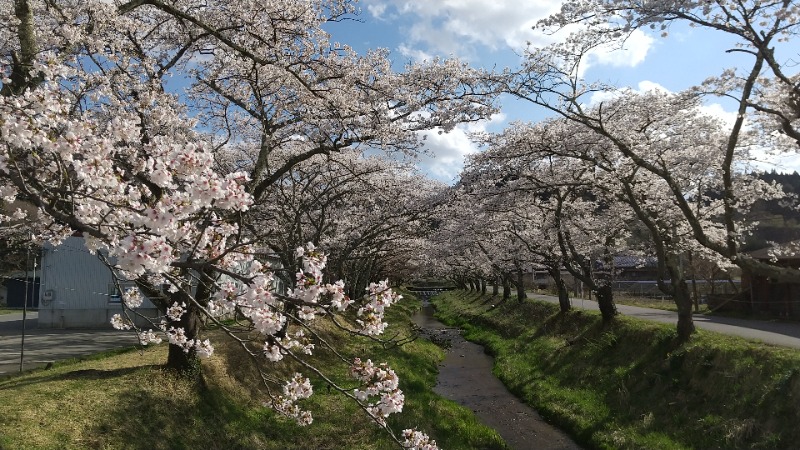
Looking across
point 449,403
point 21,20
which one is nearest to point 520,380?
point 449,403

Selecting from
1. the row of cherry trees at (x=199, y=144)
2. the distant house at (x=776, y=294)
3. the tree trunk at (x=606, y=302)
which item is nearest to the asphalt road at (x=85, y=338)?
the distant house at (x=776, y=294)

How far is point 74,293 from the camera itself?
79.7ft

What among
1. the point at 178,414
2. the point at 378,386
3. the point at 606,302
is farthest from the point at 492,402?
the point at 378,386

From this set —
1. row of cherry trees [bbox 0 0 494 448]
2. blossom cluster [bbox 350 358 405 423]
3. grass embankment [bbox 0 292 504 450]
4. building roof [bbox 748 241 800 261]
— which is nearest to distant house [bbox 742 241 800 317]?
building roof [bbox 748 241 800 261]

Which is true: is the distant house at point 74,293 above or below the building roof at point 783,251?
below

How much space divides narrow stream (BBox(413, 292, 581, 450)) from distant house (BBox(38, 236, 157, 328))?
45.9ft

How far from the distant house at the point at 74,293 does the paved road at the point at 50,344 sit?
1030 mm

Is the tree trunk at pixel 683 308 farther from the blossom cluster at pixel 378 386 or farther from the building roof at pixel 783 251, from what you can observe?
the blossom cluster at pixel 378 386

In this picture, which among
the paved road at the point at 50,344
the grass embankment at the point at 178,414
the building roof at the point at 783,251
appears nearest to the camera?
the grass embankment at the point at 178,414

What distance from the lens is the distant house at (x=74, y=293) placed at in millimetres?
24000

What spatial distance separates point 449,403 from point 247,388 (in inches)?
235

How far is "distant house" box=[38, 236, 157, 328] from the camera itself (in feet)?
78.7

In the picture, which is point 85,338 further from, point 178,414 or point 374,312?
point 374,312

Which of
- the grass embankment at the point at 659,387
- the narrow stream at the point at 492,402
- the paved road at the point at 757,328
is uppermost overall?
the paved road at the point at 757,328
